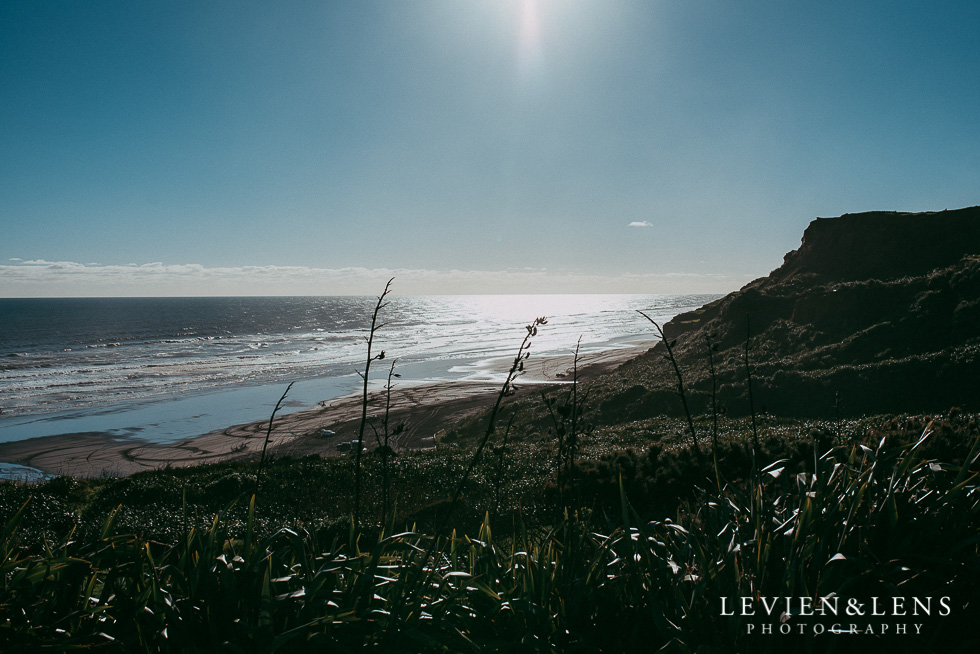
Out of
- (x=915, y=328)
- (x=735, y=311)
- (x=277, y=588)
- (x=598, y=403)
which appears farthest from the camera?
(x=735, y=311)

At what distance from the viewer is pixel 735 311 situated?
31953 mm

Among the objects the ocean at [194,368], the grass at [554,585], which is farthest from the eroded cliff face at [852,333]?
the grass at [554,585]

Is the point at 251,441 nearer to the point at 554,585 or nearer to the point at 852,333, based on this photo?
the point at 554,585

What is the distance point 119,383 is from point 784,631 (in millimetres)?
45450

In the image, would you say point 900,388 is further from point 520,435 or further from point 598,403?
point 520,435

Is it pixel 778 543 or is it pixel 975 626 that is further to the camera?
pixel 778 543

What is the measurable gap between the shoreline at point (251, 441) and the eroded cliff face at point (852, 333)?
6.90m

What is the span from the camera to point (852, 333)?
946 inches

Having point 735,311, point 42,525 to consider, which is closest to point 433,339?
point 735,311

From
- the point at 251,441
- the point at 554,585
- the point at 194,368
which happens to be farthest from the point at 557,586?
the point at 194,368

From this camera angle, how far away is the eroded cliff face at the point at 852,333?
1753 cm

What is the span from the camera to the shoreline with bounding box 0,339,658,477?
803 inches

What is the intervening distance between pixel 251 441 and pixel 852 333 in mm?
28419

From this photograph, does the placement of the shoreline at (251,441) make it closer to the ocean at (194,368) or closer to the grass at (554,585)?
the ocean at (194,368)
